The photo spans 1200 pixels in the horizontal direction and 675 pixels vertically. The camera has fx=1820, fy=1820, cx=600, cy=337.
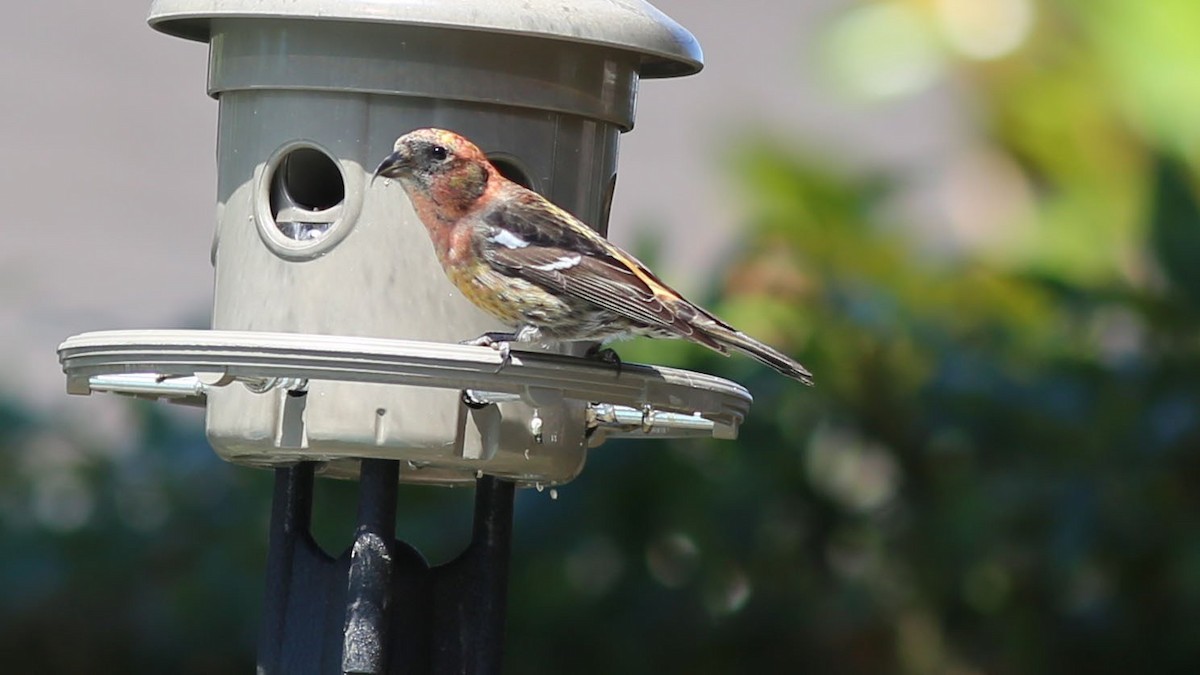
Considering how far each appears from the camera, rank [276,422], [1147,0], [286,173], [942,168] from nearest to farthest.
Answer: [276,422] < [286,173] < [1147,0] < [942,168]

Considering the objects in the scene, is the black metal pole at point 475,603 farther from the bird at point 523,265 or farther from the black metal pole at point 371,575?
the bird at point 523,265

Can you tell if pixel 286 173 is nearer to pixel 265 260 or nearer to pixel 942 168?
pixel 265 260

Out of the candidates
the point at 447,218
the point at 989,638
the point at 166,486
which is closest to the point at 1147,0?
the point at 989,638

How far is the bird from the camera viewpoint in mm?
3678

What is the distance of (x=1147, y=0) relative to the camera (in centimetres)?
784

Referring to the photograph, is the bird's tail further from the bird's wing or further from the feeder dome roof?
the feeder dome roof

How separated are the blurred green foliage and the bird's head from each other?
273 centimetres

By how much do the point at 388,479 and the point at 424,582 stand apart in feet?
0.83

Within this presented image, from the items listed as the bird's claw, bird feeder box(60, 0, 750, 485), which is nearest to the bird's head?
bird feeder box(60, 0, 750, 485)

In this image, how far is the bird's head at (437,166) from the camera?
3.68m

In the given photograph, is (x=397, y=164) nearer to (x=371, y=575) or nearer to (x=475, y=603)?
(x=371, y=575)

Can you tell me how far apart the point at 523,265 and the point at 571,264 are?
98mm

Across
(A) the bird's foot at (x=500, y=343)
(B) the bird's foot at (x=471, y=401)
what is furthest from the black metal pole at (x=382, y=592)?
(A) the bird's foot at (x=500, y=343)

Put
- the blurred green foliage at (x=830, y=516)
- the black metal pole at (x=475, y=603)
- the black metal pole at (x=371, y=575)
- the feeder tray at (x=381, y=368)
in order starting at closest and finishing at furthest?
the feeder tray at (x=381, y=368), the black metal pole at (x=371, y=575), the black metal pole at (x=475, y=603), the blurred green foliage at (x=830, y=516)
